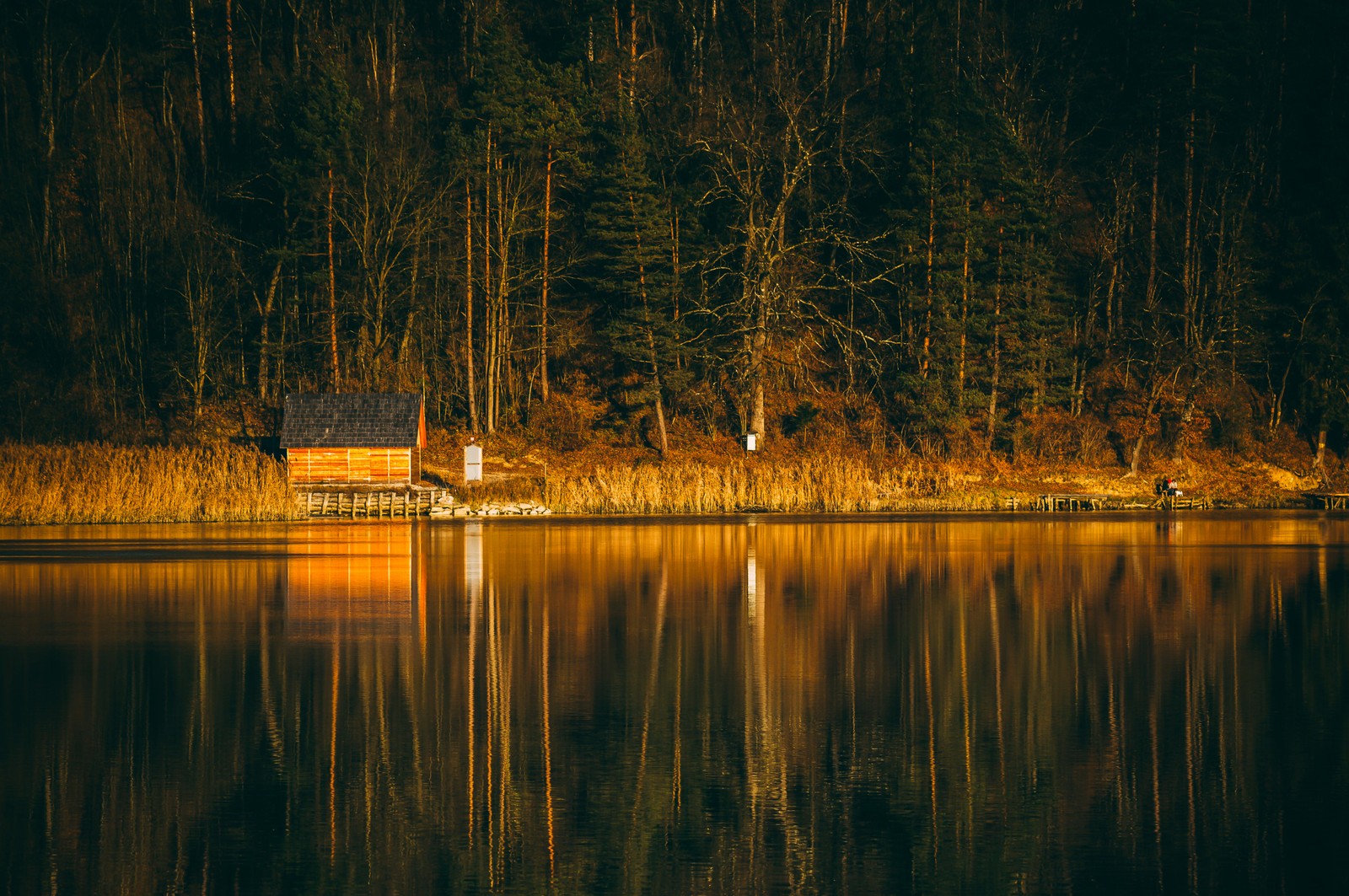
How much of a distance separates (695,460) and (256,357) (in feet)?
71.5

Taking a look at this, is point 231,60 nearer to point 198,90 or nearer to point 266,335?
point 198,90

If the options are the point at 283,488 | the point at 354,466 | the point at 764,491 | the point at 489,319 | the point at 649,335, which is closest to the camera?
the point at 283,488

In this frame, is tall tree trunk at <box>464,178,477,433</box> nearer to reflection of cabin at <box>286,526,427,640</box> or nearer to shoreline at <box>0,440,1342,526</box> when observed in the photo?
shoreline at <box>0,440,1342,526</box>

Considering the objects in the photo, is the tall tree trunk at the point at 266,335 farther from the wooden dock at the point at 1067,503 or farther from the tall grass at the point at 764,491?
the wooden dock at the point at 1067,503

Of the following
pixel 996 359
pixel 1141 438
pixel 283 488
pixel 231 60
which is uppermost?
pixel 231 60

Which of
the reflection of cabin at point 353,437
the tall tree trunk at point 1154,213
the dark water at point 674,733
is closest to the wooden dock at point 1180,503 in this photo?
the tall tree trunk at point 1154,213

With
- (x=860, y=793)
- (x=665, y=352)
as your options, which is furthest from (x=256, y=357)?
(x=860, y=793)

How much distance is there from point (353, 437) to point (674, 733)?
43331mm

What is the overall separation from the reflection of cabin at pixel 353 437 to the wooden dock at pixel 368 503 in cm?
285

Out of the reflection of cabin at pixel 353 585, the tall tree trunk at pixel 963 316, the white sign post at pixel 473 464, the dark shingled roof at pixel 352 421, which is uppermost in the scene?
the tall tree trunk at pixel 963 316

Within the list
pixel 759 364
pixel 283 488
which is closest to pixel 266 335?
pixel 283 488

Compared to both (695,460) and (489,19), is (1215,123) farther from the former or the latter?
(489,19)

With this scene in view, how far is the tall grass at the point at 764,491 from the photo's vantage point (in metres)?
52.8

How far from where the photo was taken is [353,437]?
56594 millimetres
